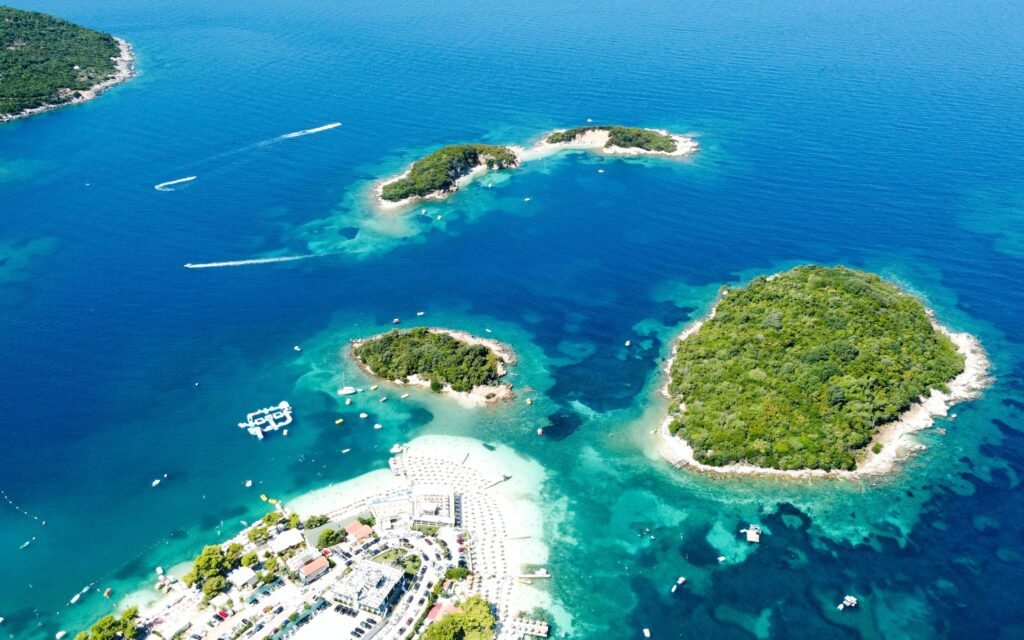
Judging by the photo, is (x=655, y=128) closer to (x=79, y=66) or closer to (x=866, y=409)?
(x=866, y=409)

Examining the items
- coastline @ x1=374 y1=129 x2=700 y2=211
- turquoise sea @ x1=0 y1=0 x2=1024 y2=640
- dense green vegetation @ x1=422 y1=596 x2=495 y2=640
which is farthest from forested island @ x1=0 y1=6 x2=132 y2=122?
dense green vegetation @ x1=422 y1=596 x2=495 y2=640

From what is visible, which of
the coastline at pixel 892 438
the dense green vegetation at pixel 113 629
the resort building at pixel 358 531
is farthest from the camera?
the coastline at pixel 892 438

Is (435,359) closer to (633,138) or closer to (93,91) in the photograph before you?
(633,138)

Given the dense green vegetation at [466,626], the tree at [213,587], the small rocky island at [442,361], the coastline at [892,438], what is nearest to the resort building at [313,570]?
the tree at [213,587]

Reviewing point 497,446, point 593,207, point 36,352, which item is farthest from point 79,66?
point 497,446

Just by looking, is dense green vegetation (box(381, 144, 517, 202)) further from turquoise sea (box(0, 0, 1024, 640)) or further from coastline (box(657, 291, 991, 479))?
coastline (box(657, 291, 991, 479))

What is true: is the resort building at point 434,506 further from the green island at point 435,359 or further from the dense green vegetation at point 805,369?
the dense green vegetation at point 805,369

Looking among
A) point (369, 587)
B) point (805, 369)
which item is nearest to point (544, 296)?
point (805, 369)
